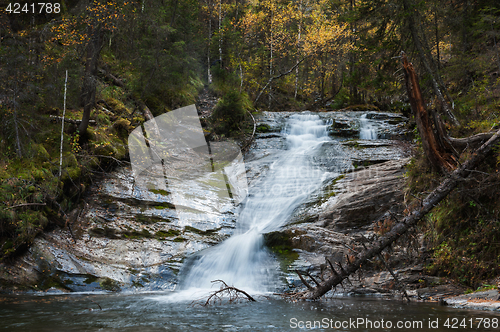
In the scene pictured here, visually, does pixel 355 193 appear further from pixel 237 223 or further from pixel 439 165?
pixel 237 223

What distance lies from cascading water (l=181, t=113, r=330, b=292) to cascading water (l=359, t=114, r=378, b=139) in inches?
91.2

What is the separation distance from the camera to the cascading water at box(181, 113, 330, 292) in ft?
24.9

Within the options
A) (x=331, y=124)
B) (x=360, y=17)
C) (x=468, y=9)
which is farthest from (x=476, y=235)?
(x=331, y=124)

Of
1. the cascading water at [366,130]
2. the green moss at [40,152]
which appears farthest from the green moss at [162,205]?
the cascading water at [366,130]

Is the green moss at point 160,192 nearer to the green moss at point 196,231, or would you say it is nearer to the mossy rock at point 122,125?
the green moss at point 196,231

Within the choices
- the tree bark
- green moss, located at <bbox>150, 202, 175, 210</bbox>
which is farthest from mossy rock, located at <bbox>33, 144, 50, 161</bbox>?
the tree bark

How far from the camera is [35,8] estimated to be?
10.8m

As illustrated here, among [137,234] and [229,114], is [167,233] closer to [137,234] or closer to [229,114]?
[137,234]

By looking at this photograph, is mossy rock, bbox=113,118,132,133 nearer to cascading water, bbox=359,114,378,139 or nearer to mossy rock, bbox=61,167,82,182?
mossy rock, bbox=61,167,82,182

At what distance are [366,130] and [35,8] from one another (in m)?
15.2

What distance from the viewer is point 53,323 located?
14.0ft

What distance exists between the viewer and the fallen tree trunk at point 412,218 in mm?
5137

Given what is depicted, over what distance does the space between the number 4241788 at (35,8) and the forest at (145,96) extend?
0.12 ft

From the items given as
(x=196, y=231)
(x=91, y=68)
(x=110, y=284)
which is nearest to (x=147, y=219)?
(x=196, y=231)
